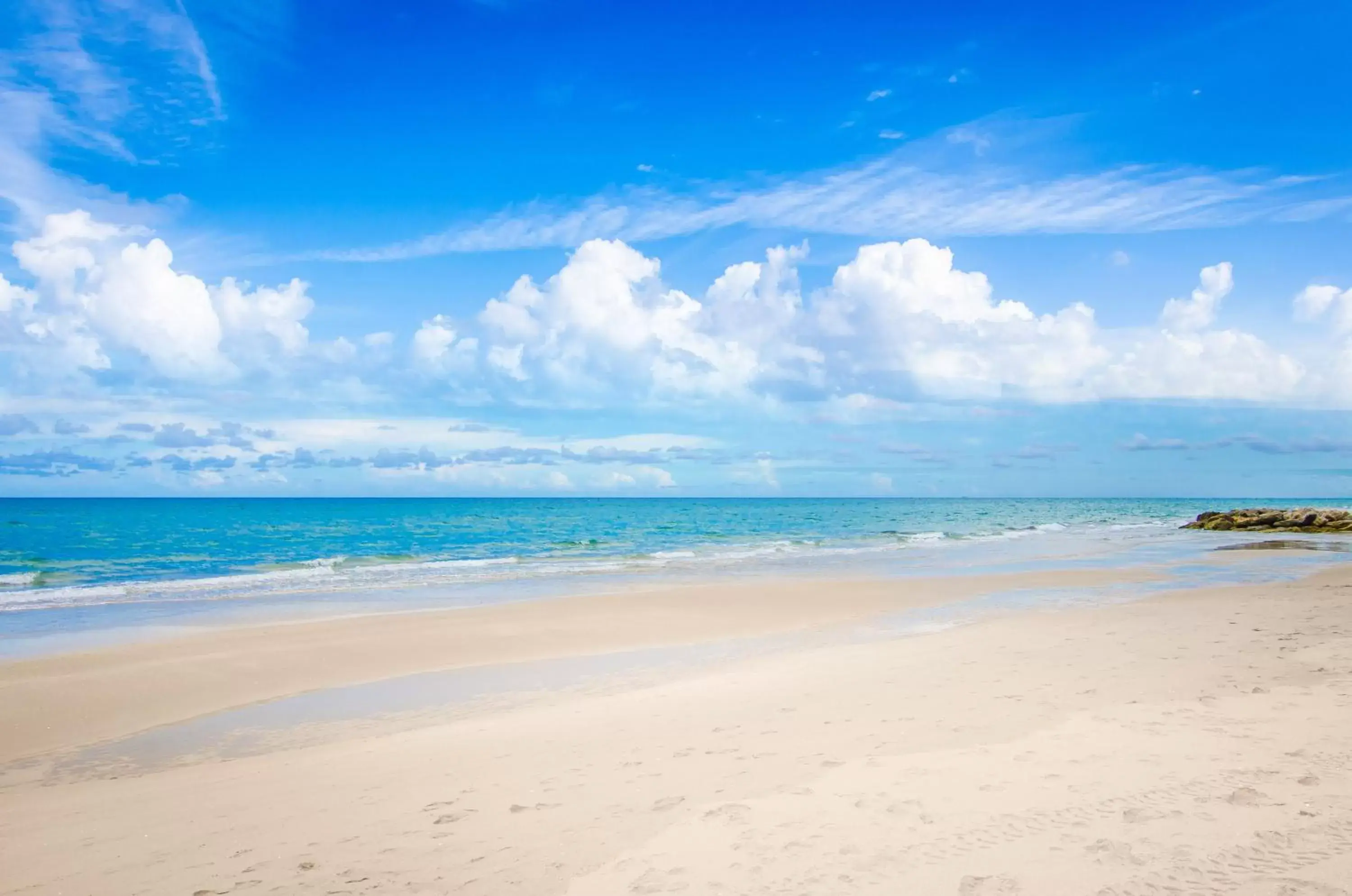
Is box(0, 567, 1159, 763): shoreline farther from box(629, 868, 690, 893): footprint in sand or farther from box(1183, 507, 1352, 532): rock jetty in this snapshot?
box(1183, 507, 1352, 532): rock jetty

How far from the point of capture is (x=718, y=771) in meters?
7.31

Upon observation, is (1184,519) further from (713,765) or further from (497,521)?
(713,765)

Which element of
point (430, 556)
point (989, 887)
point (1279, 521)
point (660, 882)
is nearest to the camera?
point (989, 887)

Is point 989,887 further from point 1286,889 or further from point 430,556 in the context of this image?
point 430,556

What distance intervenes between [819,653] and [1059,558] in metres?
24.4

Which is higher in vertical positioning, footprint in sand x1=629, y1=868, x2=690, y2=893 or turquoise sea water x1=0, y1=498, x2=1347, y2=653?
footprint in sand x1=629, y1=868, x2=690, y2=893

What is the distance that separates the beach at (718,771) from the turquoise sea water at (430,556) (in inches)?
365

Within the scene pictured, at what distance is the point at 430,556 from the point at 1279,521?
55109 mm

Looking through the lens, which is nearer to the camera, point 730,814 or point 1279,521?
point 730,814

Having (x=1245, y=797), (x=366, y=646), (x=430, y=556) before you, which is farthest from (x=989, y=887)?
(x=430, y=556)

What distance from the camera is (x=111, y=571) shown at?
3362 cm

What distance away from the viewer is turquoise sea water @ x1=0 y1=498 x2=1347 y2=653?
23.1 m

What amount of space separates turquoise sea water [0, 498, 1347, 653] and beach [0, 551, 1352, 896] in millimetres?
9280

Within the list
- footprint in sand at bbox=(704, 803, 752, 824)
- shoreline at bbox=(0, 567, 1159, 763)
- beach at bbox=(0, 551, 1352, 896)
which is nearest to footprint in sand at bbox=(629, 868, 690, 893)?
beach at bbox=(0, 551, 1352, 896)
